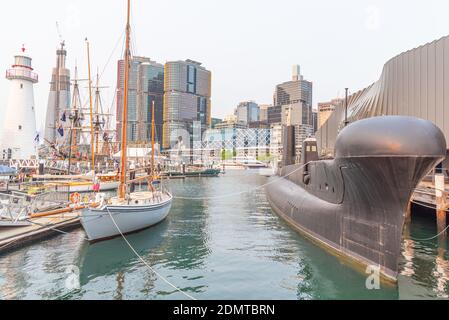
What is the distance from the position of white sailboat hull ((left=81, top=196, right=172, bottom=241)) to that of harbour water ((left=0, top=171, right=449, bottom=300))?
54cm

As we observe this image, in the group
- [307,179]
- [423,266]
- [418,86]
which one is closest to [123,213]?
[307,179]

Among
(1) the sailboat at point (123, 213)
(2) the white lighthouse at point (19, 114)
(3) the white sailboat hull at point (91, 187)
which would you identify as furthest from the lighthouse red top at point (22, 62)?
(1) the sailboat at point (123, 213)

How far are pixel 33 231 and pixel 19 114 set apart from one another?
38201 mm

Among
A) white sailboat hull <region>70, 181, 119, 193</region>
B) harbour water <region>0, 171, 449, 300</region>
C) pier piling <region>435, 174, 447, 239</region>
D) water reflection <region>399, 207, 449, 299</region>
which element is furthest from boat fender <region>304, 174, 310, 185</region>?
white sailboat hull <region>70, 181, 119, 193</region>

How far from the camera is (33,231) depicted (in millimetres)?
16312

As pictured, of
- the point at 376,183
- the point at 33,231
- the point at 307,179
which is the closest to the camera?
the point at 376,183

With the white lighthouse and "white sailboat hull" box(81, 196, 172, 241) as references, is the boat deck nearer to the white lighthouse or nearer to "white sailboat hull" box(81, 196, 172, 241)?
"white sailboat hull" box(81, 196, 172, 241)

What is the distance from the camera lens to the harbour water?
10.5m

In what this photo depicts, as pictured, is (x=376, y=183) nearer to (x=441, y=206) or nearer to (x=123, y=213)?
(x=441, y=206)

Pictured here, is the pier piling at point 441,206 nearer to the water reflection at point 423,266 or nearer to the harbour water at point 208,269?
the water reflection at point 423,266

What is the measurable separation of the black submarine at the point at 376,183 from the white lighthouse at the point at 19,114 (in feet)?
159

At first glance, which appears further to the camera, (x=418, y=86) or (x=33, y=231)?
(x=418, y=86)
